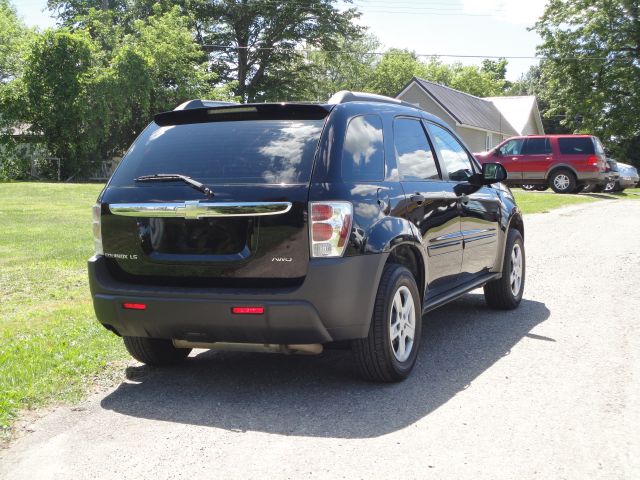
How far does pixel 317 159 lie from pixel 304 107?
17.7 inches

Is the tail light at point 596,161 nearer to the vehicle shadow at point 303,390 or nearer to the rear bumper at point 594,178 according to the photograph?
the rear bumper at point 594,178

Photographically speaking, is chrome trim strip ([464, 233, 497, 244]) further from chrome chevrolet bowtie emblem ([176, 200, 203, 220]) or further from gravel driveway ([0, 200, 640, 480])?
chrome chevrolet bowtie emblem ([176, 200, 203, 220])

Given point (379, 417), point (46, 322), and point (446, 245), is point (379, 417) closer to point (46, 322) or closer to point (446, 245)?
point (446, 245)

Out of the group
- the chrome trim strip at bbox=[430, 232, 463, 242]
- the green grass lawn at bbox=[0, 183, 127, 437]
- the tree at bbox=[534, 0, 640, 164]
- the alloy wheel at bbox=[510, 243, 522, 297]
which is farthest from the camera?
the tree at bbox=[534, 0, 640, 164]

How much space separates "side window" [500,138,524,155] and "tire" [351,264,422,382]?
23.4 metres

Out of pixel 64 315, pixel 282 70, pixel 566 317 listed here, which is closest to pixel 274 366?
pixel 64 315

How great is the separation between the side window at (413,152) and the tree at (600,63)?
44.3 metres

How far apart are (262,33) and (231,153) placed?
47844 mm

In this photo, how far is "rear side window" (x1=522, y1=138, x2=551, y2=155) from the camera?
27.0 metres

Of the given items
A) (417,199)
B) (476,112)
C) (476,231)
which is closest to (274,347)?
(417,199)

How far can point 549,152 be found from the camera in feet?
88.5

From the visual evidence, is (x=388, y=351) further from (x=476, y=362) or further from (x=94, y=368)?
(x=94, y=368)

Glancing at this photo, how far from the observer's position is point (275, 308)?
4.34 metres

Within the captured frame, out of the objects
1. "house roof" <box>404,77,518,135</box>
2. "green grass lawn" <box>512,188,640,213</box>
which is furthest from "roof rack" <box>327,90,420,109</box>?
"house roof" <box>404,77,518,135</box>
